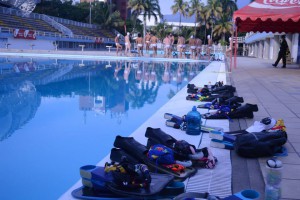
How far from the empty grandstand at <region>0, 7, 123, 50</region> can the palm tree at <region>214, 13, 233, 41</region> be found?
48.9 feet

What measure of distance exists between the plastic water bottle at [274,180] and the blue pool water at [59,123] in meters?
1.71

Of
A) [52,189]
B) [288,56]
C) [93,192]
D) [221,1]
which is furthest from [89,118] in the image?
[221,1]

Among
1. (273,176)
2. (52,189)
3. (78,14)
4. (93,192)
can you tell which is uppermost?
(78,14)

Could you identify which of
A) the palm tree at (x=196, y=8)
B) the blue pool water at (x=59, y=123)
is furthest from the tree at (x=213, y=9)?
the blue pool water at (x=59, y=123)

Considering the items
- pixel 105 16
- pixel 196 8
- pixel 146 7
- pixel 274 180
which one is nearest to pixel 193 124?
pixel 274 180

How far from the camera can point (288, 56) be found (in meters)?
19.7

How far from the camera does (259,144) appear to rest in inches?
121

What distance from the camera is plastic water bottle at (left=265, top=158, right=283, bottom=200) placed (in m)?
2.14

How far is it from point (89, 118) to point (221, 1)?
46.0m

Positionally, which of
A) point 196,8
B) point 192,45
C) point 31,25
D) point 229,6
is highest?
point 229,6

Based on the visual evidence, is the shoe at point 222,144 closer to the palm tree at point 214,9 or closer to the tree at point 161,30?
the palm tree at point 214,9

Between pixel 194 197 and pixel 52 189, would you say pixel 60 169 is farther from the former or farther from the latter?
pixel 194 197

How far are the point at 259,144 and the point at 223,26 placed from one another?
46.0 meters

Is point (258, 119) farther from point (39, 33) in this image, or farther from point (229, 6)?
point (229, 6)
